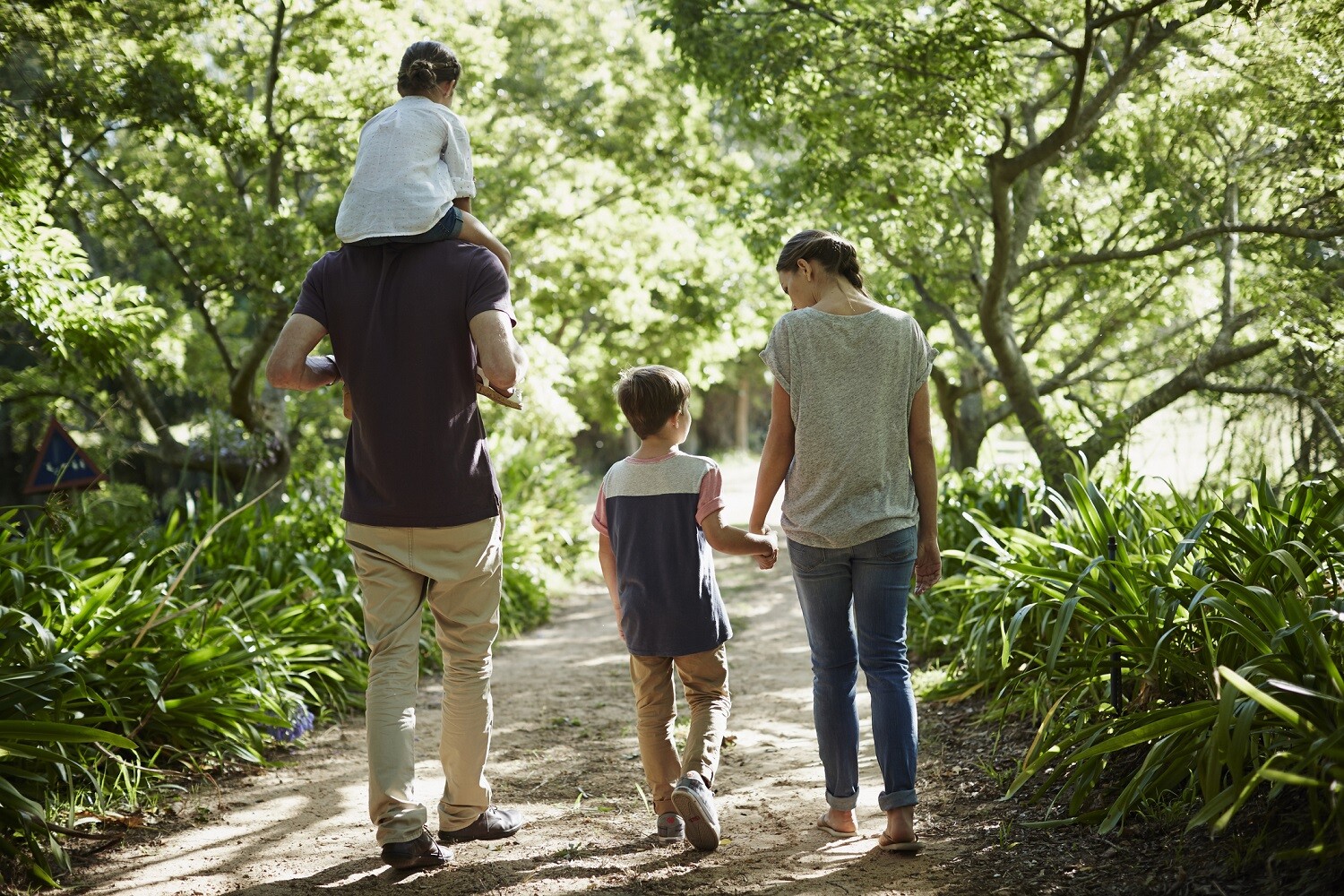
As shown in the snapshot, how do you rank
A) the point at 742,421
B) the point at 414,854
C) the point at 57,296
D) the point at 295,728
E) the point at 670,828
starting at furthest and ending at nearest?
the point at 742,421, the point at 57,296, the point at 295,728, the point at 670,828, the point at 414,854

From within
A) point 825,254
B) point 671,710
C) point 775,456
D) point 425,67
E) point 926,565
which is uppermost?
point 425,67

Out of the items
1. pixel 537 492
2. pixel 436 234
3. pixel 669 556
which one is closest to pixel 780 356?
pixel 669 556

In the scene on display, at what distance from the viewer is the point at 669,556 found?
2.96 metres

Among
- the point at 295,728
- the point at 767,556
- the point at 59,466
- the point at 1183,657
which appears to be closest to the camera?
the point at 767,556

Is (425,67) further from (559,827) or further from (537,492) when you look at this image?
(537,492)

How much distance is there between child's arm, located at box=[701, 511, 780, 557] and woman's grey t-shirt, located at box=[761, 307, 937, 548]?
111mm

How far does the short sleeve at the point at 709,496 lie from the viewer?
2.92 meters

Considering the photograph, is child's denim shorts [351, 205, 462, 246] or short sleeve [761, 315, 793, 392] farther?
short sleeve [761, 315, 793, 392]

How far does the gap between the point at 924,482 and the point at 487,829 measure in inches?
62.3

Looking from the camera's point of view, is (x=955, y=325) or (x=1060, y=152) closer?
(x=1060, y=152)

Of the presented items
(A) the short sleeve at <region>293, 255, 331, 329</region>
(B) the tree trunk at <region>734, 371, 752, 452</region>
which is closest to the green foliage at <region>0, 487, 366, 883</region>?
(A) the short sleeve at <region>293, 255, 331, 329</region>

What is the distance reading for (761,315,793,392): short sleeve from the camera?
2.92m

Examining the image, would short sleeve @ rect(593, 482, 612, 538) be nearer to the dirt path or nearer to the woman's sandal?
the dirt path

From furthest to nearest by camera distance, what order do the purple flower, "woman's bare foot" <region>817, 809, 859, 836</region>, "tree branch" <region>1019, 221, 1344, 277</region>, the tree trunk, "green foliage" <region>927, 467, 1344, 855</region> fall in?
the tree trunk < "tree branch" <region>1019, 221, 1344, 277</region> < the purple flower < "woman's bare foot" <region>817, 809, 859, 836</region> < "green foliage" <region>927, 467, 1344, 855</region>
